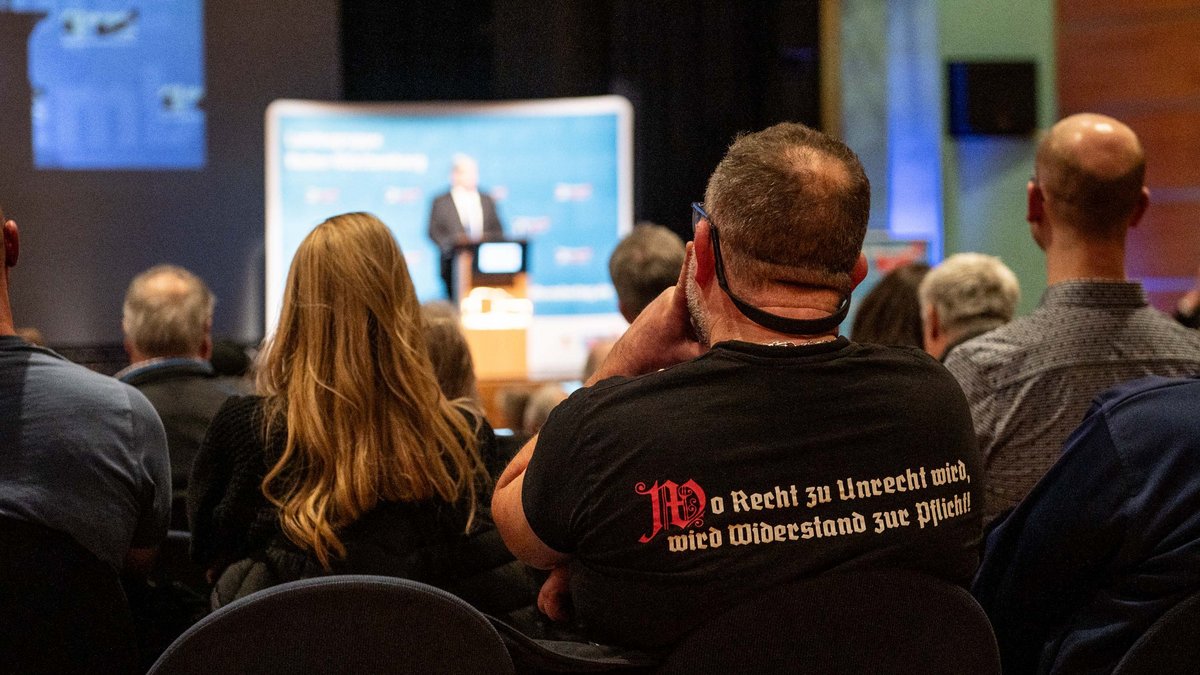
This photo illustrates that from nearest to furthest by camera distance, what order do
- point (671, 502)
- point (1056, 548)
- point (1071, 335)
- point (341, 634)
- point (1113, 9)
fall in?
1. point (341, 634)
2. point (671, 502)
3. point (1056, 548)
4. point (1071, 335)
5. point (1113, 9)

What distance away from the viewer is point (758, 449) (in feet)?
4.19

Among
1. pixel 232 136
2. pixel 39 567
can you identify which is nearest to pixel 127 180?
pixel 232 136

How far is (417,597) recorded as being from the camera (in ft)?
3.68

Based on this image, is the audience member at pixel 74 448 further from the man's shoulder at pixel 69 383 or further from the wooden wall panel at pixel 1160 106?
the wooden wall panel at pixel 1160 106

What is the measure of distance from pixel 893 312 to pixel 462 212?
13.1ft

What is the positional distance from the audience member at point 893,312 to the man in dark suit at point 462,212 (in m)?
3.77

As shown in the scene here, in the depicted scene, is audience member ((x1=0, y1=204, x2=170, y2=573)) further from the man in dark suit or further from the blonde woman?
the man in dark suit

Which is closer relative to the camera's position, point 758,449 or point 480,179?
point 758,449

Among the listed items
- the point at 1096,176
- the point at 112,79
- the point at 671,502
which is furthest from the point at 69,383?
the point at 112,79

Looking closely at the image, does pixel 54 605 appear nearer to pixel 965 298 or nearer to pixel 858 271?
pixel 858 271

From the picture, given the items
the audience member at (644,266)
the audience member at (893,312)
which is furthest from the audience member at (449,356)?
the audience member at (893,312)

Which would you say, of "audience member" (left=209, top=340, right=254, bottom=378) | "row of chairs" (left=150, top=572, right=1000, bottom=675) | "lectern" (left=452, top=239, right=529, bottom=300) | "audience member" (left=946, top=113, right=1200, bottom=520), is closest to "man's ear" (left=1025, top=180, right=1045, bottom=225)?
"audience member" (left=946, top=113, right=1200, bottom=520)

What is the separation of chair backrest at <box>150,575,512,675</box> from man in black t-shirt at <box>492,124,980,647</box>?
0.21 m

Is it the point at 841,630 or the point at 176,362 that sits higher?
the point at 176,362
